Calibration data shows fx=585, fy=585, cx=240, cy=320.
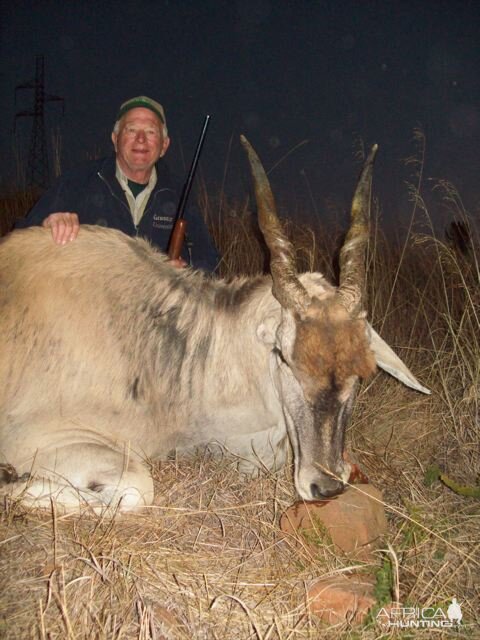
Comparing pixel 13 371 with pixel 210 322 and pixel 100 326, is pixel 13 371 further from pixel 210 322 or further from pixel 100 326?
pixel 210 322

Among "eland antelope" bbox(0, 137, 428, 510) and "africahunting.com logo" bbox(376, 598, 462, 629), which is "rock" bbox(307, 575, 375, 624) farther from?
"eland antelope" bbox(0, 137, 428, 510)

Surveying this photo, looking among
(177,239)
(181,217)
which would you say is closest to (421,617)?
(177,239)

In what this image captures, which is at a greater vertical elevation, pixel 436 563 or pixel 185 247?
pixel 185 247

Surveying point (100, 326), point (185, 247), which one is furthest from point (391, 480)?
point (185, 247)

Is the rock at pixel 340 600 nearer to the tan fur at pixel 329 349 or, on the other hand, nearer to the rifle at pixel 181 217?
the tan fur at pixel 329 349

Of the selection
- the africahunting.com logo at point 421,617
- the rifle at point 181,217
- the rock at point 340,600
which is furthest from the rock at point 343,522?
the rifle at point 181,217

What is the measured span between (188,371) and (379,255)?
5.18 m

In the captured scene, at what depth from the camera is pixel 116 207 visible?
501 centimetres

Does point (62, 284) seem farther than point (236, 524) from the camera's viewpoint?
Yes

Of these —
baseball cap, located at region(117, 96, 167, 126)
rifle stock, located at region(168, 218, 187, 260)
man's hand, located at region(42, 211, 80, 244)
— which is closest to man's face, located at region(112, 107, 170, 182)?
baseball cap, located at region(117, 96, 167, 126)

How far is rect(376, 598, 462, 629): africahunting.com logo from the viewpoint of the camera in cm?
208

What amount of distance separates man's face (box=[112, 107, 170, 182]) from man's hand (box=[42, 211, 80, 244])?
4.90ft

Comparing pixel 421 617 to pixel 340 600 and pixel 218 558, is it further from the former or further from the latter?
pixel 218 558

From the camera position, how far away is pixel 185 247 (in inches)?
216
